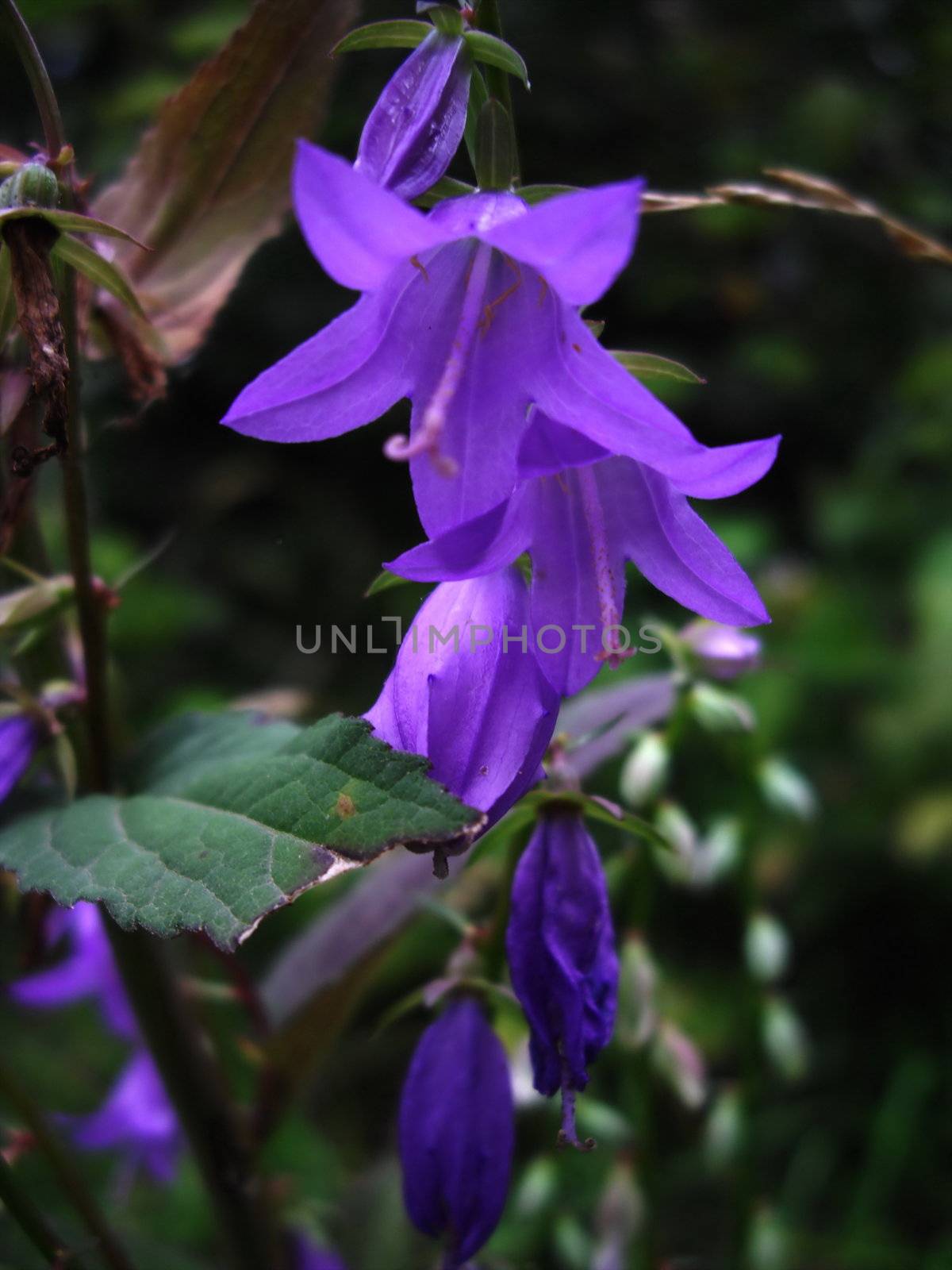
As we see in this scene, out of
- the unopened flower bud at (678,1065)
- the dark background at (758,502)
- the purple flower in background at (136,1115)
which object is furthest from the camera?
the dark background at (758,502)

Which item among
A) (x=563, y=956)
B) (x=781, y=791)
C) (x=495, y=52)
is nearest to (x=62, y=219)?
(x=495, y=52)

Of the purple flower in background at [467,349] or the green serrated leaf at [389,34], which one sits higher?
the green serrated leaf at [389,34]

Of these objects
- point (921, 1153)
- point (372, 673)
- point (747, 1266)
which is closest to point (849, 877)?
point (921, 1153)

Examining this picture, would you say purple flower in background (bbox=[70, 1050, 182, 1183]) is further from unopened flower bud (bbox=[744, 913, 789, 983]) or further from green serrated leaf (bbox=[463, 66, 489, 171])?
green serrated leaf (bbox=[463, 66, 489, 171])

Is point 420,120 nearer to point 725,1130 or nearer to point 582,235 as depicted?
point 582,235

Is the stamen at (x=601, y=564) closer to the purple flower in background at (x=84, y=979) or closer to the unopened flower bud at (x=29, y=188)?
the unopened flower bud at (x=29, y=188)

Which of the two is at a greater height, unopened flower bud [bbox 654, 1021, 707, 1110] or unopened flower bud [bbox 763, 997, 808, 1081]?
unopened flower bud [bbox 654, 1021, 707, 1110]

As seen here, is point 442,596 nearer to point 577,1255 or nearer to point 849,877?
point 577,1255

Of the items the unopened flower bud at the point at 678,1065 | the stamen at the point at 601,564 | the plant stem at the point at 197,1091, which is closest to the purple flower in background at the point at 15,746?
the plant stem at the point at 197,1091

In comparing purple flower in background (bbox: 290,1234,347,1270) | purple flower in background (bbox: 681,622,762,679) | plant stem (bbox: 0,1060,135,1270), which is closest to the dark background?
purple flower in background (bbox: 290,1234,347,1270)
